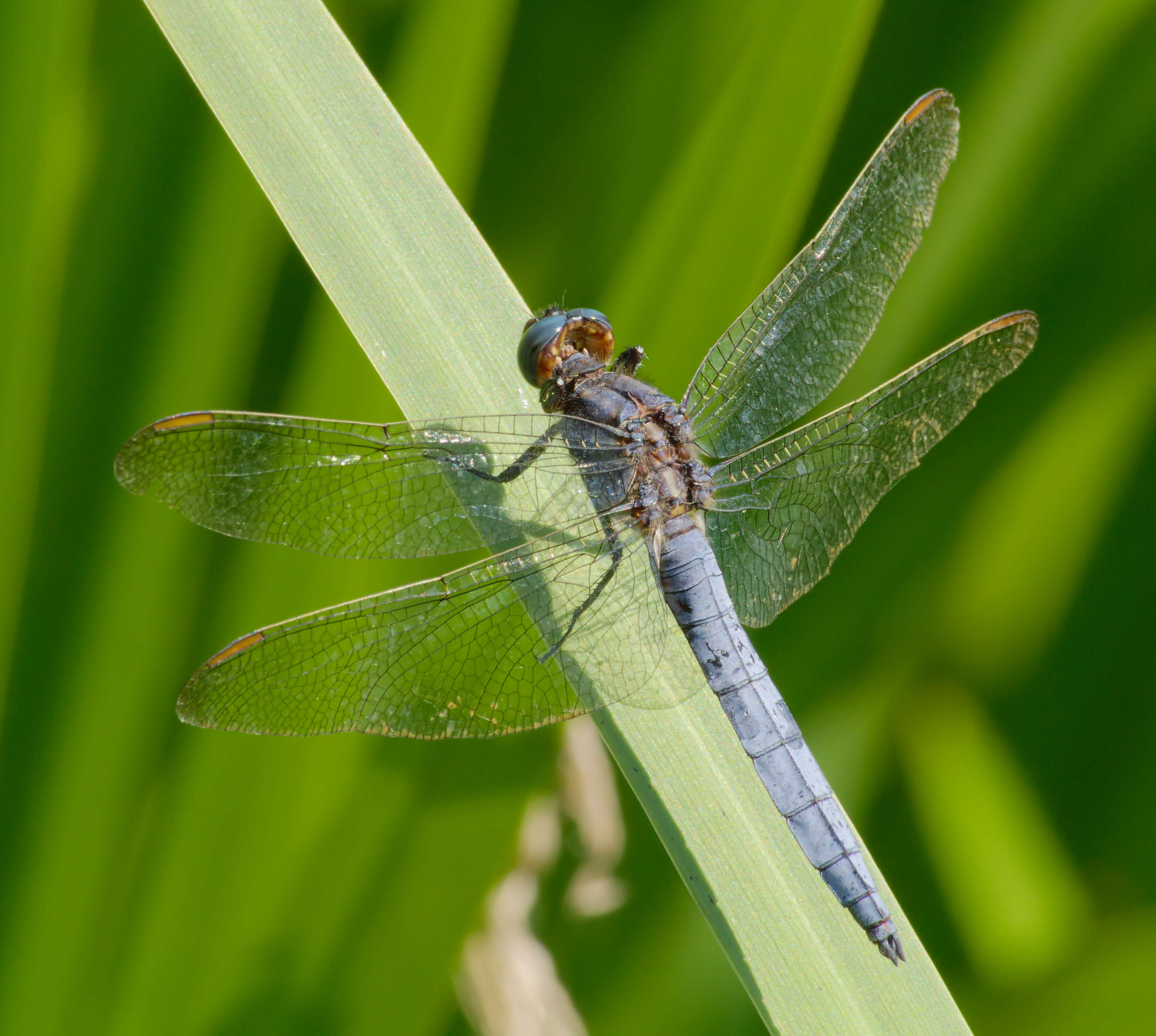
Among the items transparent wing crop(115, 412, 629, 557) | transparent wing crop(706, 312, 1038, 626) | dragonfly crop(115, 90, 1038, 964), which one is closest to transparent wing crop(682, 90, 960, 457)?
dragonfly crop(115, 90, 1038, 964)

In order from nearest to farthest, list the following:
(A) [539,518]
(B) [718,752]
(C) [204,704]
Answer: (C) [204,704] < (B) [718,752] < (A) [539,518]

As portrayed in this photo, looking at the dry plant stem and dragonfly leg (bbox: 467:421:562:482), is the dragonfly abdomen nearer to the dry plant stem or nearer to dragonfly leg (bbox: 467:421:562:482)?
the dry plant stem

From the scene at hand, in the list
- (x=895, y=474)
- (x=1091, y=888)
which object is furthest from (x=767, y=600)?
(x=1091, y=888)

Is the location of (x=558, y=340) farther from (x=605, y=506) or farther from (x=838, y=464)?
(x=838, y=464)

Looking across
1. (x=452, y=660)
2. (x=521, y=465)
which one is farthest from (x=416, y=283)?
(x=452, y=660)

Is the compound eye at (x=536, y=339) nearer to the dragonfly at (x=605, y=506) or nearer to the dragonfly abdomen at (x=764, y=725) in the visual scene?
the dragonfly at (x=605, y=506)

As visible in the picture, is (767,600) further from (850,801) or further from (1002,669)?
(1002,669)

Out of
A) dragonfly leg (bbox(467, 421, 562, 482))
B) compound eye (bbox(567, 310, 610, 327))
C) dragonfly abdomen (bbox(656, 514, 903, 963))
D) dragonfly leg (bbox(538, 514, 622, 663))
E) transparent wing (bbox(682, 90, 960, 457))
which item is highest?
compound eye (bbox(567, 310, 610, 327))
